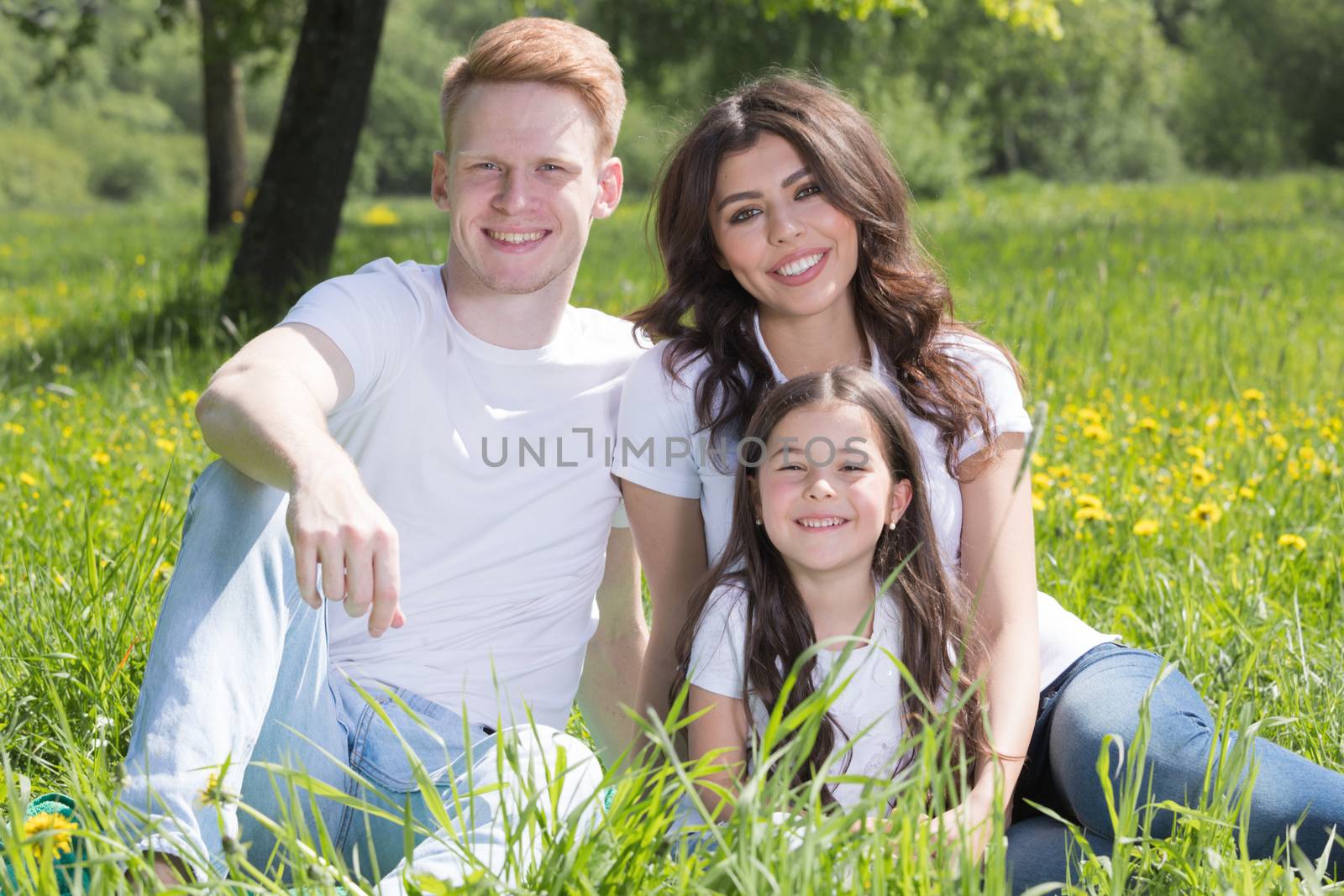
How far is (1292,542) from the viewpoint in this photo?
3068 mm

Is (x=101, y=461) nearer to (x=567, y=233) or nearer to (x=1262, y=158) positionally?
(x=567, y=233)

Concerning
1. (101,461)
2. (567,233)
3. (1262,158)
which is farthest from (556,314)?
(1262,158)

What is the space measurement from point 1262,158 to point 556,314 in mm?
34944

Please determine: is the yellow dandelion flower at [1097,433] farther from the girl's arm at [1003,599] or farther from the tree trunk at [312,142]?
the tree trunk at [312,142]

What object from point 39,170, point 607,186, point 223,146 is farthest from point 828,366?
point 39,170

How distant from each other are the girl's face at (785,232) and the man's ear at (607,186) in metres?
0.25

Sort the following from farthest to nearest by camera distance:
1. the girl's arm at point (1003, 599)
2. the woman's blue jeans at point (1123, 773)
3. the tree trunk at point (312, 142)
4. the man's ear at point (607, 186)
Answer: the tree trunk at point (312, 142) < the man's ear at point (607, 186) < the girl's arm at point (1003, 599) < the woman's blue jeans at point (1123, 773)

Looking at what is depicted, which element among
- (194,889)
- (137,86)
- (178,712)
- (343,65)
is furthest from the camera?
(137,86)

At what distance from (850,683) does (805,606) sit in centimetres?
15

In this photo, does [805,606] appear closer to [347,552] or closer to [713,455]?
[713,455]

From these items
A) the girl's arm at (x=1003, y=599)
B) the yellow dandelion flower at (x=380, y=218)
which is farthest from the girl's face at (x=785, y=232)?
the yellow dandelion flower at (x=380, y=218)

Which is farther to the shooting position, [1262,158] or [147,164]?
[147,164]

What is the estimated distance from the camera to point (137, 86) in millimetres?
49156

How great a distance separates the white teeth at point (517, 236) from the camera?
7.77 feet
